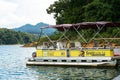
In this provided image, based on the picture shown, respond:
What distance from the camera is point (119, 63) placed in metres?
46.8

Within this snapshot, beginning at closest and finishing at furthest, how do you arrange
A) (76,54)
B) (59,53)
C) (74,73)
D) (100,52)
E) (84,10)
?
(74,73), (100,52), (76,54), (59,53), (84,10)

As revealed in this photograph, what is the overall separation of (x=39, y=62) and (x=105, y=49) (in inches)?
364

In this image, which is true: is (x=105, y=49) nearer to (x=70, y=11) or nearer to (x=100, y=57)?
(x=100, y=57)

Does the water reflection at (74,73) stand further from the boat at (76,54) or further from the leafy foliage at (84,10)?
the leafy foliage at (84,10)

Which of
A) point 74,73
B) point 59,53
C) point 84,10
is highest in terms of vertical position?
point 84,10

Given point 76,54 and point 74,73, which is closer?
point 74,73

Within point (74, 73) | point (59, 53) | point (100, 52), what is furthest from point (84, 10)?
point (74, 73)

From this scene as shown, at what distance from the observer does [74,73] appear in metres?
41.9

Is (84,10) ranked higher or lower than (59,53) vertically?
higher

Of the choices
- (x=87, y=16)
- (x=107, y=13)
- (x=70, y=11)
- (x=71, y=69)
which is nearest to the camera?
(x=71, y=69)

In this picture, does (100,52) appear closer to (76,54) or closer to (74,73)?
(76,54)

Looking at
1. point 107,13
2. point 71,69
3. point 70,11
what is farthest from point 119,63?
point 70,11

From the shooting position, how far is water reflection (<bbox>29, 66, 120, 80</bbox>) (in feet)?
126

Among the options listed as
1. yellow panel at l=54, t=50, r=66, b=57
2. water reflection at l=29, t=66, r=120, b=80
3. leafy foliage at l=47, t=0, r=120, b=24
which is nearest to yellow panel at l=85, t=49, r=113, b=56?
water reflection at l=29, t=66, r=120, b=80
